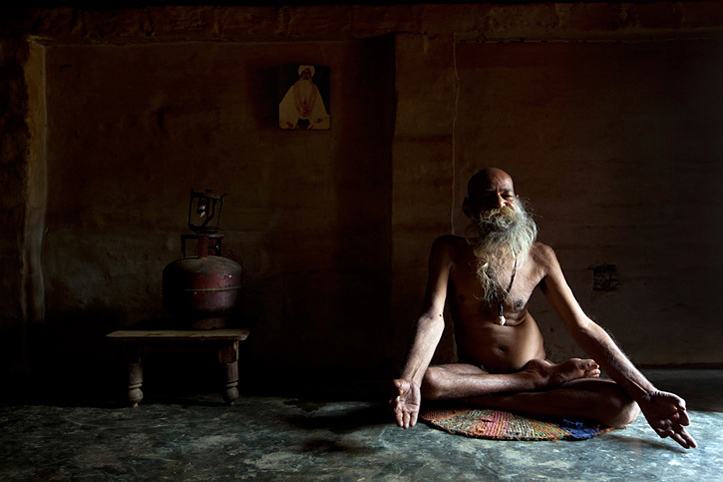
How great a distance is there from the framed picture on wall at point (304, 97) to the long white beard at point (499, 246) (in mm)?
1635

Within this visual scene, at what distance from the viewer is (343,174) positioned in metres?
4.07

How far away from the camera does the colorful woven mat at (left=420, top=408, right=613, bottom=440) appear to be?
260 cm

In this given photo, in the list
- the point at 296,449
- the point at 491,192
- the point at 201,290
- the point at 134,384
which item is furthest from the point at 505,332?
the point at 134,384

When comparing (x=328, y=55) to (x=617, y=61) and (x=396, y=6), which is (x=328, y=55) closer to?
(x=396, y=6)

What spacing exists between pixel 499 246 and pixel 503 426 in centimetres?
100

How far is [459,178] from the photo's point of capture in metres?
4.09

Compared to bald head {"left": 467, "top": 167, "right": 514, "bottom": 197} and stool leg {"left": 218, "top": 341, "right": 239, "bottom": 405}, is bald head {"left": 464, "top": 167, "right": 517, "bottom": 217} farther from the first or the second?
stool leg {"left": 218, "top": 341, "right": 239, "bottom": 405}

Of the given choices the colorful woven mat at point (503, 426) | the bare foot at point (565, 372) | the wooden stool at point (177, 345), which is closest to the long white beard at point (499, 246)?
the bare foot at point (565, 372)

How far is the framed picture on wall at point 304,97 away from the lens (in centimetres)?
400

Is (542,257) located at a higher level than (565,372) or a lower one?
higher

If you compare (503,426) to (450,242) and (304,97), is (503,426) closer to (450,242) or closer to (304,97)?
(450,242)

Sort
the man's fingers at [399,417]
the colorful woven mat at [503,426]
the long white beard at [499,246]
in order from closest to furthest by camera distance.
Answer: the man's fingers at [399,417] → the colorful woven mat at [503,426] → the long white beard at [499,246]

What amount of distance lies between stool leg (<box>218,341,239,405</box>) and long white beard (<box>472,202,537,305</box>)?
1557mm

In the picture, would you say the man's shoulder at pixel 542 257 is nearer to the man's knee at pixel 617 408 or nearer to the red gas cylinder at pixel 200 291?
the man's knee at pixel 617 408
